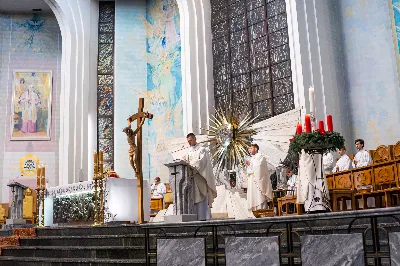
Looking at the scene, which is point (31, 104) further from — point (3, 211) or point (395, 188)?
point (395, 188)

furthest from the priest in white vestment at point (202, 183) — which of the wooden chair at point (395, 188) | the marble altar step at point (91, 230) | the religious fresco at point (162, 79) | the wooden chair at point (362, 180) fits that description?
the religious fresco at point (162, 79)

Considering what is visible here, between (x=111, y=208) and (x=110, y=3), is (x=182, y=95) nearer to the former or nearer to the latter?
(x=110, y=3)

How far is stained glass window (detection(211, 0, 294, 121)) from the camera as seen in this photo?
1376 centimetres

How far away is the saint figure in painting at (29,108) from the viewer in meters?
17.4

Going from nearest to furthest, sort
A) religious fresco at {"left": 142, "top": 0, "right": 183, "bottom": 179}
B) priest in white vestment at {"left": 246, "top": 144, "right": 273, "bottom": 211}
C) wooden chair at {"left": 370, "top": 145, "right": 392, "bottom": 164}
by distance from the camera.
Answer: wooden chair at {"left": 370, "top": 145, "right": 392, "bottom": 164} → priest in white vestment at {"left": 246, "top": 144, "right": 273, "bottom": 211} → religious fresco at {"left": 142, "top": 0, "right": 183, "bottom": 179}

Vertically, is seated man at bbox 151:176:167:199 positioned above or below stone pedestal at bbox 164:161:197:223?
above

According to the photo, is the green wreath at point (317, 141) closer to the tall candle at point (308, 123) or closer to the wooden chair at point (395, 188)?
the tall candle at point (308, 123)

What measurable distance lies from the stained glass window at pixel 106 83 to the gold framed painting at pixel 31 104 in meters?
2.09

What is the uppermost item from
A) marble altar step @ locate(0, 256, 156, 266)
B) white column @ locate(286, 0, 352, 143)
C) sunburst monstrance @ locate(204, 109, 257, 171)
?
white column @ locate(286, 0, 352, 143)

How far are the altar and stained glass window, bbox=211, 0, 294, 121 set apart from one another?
5.52 metres

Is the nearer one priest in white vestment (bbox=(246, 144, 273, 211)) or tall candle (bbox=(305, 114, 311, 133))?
tall candle (bbox=(305, 114, 311, 133))

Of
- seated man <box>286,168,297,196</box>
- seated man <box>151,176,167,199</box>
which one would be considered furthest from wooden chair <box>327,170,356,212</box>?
seated man <box>151,176,167,199</box>

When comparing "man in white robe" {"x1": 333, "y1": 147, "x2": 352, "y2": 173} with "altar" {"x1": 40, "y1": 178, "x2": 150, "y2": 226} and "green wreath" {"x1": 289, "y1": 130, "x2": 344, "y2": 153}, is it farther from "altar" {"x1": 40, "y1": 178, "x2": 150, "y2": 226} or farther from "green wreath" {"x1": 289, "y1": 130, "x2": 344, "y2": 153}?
"green wreath" {"x1": 289, "y1": 130, "x2": 344, "y2": 153}

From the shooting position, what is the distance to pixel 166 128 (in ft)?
52.9
